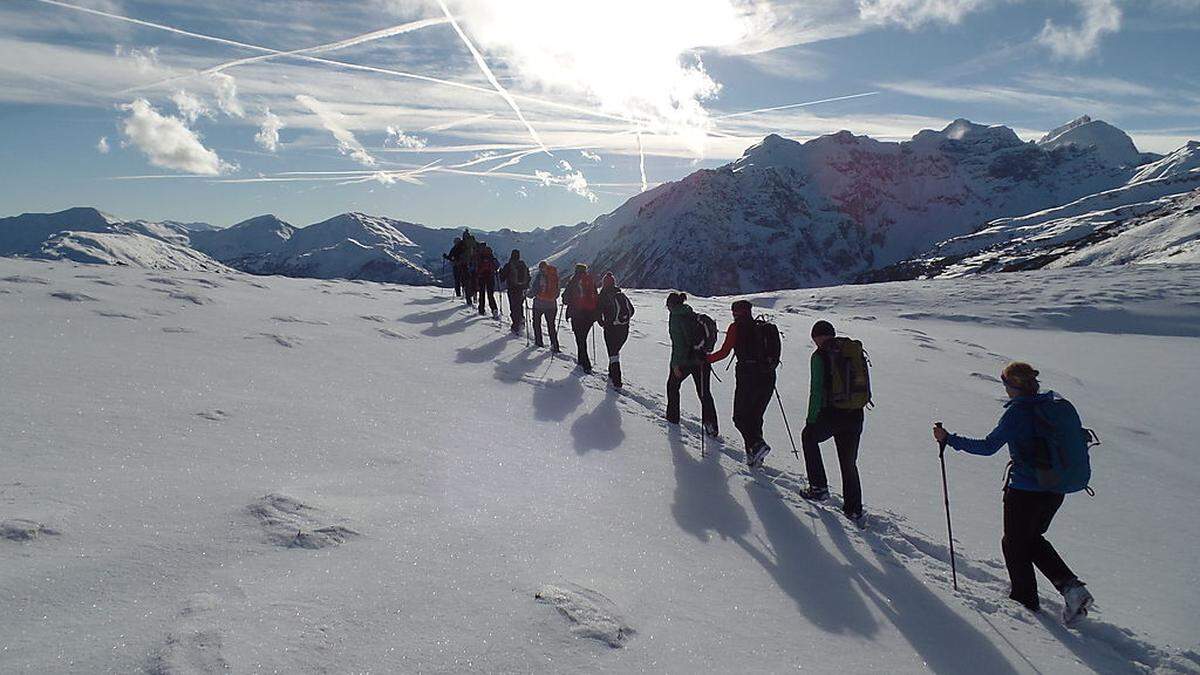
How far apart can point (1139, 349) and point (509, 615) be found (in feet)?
104

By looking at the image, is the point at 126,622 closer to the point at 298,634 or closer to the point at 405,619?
the point at 298,634

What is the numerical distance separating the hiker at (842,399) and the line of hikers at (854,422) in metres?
0.01

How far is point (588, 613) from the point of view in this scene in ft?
15.1

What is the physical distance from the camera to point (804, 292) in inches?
1745

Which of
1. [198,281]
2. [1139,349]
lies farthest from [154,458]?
[1139,349]

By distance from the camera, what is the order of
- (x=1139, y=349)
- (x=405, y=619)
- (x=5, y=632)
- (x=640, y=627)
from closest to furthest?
1. (x=5, y=632)
2. (x=405, y=619)
3. (x=640, y=627)
4. (x=1139, y=349)

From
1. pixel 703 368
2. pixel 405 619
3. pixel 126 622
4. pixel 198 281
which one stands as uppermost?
pixel 198 281

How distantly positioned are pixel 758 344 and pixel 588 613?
542cm

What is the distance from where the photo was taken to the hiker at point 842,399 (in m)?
7.61

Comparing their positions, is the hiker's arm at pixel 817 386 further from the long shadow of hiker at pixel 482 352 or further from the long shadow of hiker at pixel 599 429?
the long shadow of hiker at pixel 482 352

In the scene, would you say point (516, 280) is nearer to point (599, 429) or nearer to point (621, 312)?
point (621, 312)

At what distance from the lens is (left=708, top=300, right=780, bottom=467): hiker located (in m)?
9.07

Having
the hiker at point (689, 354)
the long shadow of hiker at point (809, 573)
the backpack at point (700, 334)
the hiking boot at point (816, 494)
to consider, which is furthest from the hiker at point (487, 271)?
the long shadow of hiker at point (809, 573)

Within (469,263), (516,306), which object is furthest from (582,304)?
(469,263)
